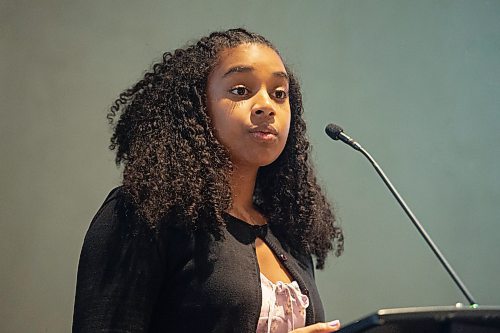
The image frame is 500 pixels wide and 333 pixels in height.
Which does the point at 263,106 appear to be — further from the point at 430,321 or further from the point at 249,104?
the point at 430,321

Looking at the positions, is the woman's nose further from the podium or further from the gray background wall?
the gray background wall

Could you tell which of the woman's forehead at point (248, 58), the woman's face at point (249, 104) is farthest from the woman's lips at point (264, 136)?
the woman's forehead at point (248, 58)

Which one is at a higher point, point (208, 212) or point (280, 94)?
point (280, 94)

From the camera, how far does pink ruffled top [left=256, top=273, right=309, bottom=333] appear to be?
38.4 inches

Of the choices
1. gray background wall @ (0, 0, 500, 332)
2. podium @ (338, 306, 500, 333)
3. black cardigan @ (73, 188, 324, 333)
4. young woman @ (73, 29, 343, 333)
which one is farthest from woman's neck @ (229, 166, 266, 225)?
gray background wall @ (0, 0, 500, 332)

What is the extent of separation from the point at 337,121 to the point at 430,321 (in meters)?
1.37

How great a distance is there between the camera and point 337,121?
197 cm

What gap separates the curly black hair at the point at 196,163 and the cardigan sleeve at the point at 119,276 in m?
0.04

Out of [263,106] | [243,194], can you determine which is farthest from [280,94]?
[243,194]

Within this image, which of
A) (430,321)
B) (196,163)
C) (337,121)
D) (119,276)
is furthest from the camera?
(337,121)

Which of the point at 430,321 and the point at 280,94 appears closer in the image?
the point at 430,321

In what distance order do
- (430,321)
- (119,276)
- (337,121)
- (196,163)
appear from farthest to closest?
1. (337,121)
2. (196,163)
3. (119,276)
4. (430,321)

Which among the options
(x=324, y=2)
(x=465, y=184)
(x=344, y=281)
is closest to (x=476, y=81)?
(x=465, y=184)

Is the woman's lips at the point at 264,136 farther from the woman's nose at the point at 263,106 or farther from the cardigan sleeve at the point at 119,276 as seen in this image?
the cardigan sleeve at the point at 119,276
